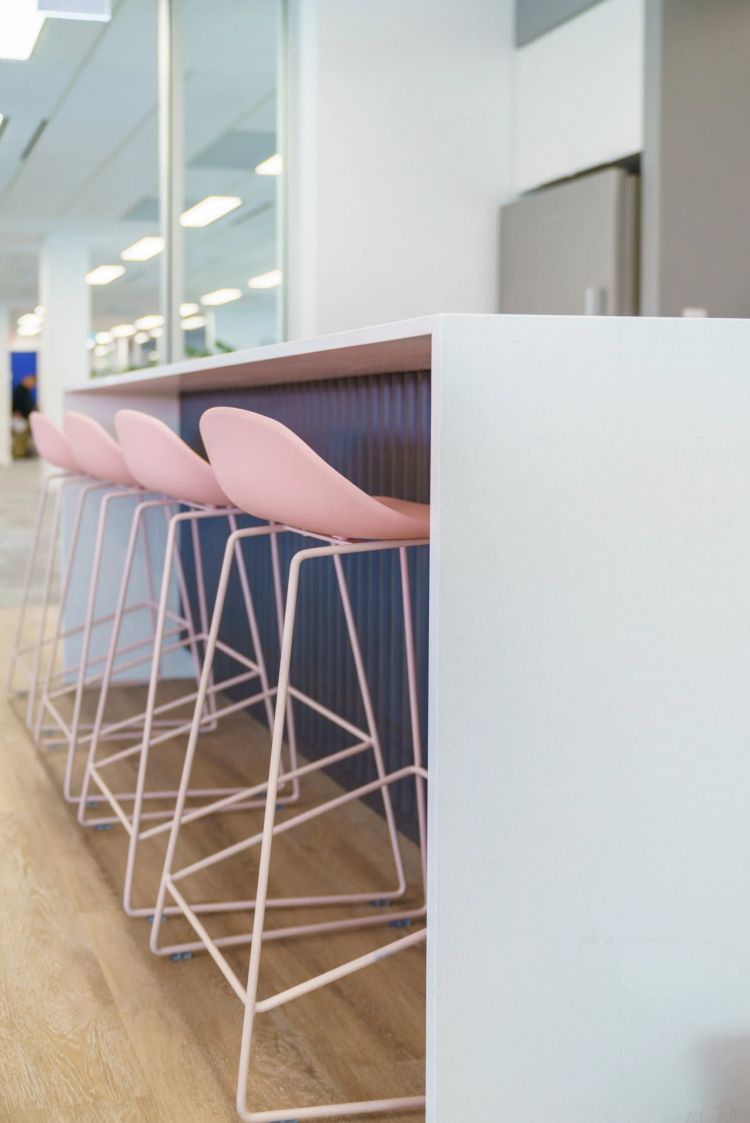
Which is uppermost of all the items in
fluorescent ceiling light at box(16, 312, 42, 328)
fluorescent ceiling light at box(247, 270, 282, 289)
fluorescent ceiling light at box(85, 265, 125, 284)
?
fluorescent ceiling light at box(16, 312, 42, 328)

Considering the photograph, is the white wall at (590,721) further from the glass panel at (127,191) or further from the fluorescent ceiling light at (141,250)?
the fluorescent ceiling light at (141,250)

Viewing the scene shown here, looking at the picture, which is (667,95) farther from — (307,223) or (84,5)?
(84,5)

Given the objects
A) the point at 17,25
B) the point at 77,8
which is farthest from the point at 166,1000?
the point at 17,25

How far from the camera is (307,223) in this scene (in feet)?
16.9

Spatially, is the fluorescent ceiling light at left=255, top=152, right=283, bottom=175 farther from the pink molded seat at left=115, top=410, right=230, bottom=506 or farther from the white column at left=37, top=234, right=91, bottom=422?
the white column at left=37, top=234, right=91, bottom=422

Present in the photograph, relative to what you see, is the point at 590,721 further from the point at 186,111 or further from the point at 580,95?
the point at 186,111

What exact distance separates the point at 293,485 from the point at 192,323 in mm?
3924

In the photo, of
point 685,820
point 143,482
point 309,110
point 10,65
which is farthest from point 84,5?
point 10,65

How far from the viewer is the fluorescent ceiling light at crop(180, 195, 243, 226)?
17.6 feet

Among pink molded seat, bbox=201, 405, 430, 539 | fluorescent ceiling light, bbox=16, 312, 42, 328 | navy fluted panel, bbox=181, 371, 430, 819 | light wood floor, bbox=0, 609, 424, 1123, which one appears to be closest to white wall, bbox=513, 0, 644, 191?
navy fluted panel, bbox=181, 371, 430, 819

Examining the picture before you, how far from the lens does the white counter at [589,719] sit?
1.49 m

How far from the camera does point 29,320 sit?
25281mm

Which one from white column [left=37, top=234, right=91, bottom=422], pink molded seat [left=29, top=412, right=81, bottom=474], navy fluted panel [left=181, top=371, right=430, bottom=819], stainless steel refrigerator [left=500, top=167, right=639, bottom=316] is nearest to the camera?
navy fluted panel [left=181, top=371, right=430, bottom=819]

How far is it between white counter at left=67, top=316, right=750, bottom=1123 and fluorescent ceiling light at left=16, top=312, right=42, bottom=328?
23146 millimetres
